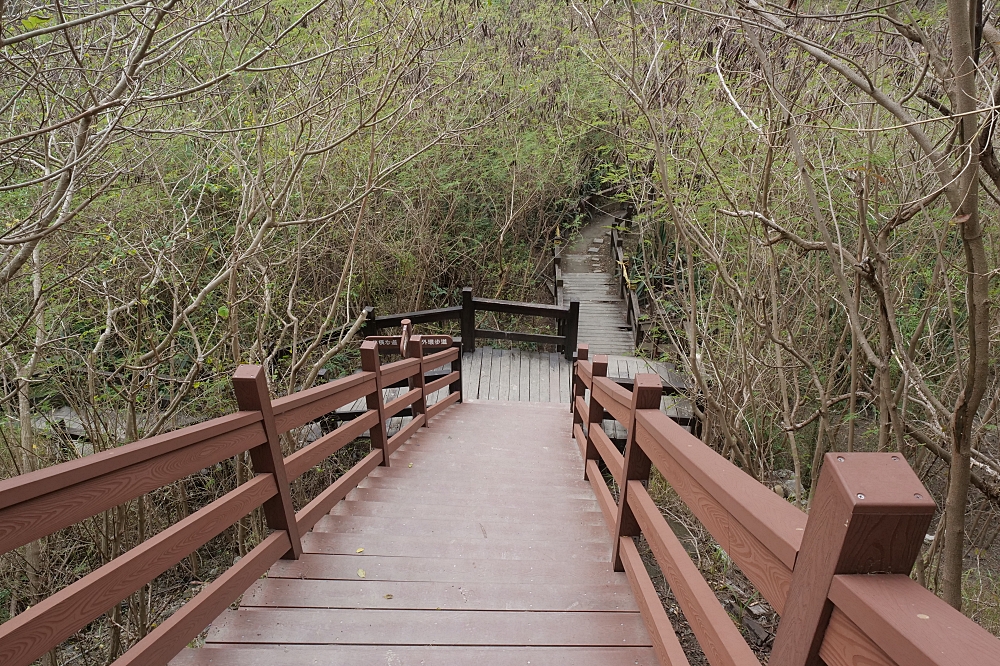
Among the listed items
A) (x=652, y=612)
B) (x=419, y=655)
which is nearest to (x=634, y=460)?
(x=652, y=612)

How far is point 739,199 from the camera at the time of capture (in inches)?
191

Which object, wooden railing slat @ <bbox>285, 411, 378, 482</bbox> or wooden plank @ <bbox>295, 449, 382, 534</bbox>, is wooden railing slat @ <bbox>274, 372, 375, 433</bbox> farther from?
wooden plank @ <bbox>295, 449, 382, 534</bbox>

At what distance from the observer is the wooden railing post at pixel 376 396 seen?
3547mm

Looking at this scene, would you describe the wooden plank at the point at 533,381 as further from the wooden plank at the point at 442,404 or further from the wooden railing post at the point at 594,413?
the wooden railing post at the point at 594,413

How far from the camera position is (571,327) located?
851cm

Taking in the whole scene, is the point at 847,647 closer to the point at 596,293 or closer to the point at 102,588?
the point at 102,588

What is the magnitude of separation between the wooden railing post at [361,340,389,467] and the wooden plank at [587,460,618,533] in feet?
4.98

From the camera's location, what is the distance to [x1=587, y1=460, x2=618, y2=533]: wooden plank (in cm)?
279

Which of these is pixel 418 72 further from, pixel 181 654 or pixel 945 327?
pixel 945 327

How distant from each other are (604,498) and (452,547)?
0.94 m

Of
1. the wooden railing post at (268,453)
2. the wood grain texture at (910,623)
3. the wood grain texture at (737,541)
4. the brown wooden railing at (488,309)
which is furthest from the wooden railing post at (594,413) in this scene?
the brown wooden railing at (488,309)

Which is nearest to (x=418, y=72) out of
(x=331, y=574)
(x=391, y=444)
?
(x=391, y=444)

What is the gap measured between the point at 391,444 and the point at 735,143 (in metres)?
3.86

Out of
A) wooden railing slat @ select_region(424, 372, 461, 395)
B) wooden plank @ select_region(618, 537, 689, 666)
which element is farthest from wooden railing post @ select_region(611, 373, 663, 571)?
wooden railing slat @ select_region(424, 372, 461, 395)
